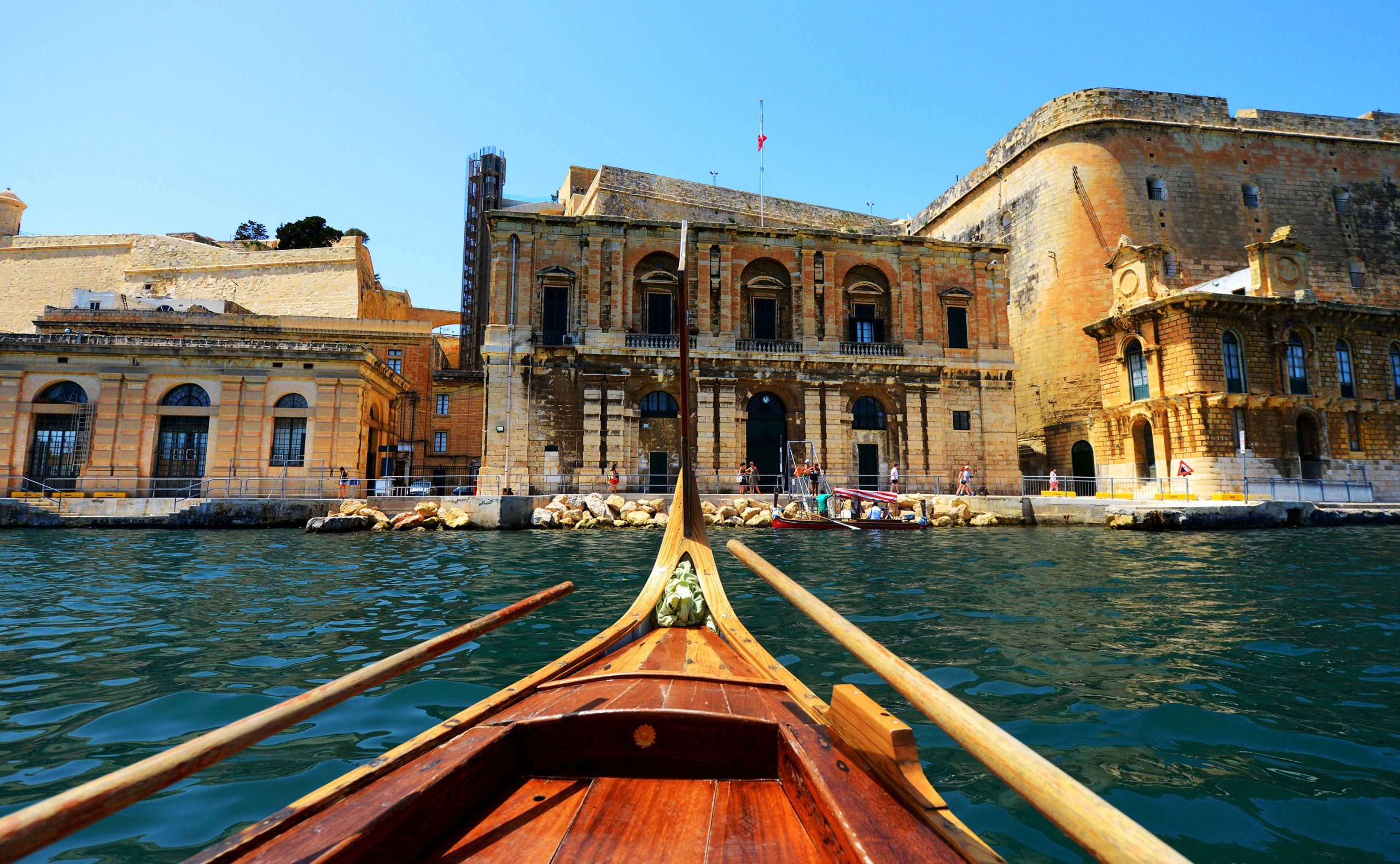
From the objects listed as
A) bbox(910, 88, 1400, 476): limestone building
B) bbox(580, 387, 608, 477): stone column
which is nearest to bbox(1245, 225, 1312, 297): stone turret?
bbox(910, 88, 1400, 476): limestone building

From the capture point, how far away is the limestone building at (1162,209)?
85.8ft

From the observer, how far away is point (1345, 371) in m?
22.0

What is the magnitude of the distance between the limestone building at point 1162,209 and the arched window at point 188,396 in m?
32.6

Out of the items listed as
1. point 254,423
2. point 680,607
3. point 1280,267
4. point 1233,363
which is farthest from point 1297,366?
point 254,423

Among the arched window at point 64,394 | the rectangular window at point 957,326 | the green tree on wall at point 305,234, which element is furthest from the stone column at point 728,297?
the green tree on wall at point 305,234

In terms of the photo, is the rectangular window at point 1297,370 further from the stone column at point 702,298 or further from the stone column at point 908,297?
the stone column at point 702,298

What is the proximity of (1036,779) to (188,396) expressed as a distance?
26.8 m

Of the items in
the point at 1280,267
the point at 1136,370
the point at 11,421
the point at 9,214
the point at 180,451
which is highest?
the point at 9,214

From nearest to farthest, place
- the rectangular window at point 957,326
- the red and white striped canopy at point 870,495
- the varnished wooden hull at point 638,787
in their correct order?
the varnished wooden hull at point 638,787
the red and white striped canopy at point 870,495
the rectangular window at point 957,326

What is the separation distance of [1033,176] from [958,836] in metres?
32.8

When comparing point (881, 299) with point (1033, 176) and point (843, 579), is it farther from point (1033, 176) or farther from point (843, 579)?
point (843, 579)

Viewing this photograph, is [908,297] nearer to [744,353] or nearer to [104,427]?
[744,353]

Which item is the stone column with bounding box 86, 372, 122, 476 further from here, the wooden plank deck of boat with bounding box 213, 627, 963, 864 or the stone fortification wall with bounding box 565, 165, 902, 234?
the wooden plank deck of boat with bounding box 213, 627, 963, 864

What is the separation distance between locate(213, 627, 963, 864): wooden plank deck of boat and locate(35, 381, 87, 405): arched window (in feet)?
87.0
